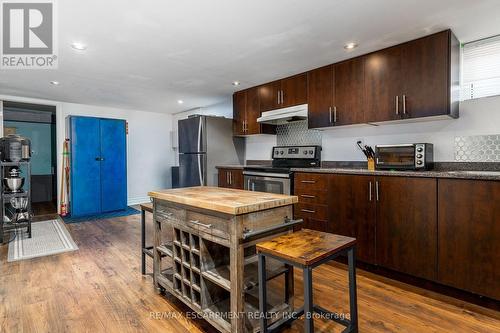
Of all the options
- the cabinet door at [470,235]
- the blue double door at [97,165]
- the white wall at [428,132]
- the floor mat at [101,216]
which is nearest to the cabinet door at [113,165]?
the blue double door at [97,165]

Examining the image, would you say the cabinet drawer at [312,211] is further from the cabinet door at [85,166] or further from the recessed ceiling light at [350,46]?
the cabinet door at [85,166]

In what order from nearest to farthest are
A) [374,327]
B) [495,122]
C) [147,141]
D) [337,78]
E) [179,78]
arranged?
[374,327] < [495,122] < [337,78] < [179,78] < [147,141]

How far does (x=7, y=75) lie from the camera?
3.63m

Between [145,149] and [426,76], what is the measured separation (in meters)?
5.99

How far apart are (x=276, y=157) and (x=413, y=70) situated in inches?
79.8

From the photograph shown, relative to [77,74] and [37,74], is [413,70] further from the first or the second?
[37,74]

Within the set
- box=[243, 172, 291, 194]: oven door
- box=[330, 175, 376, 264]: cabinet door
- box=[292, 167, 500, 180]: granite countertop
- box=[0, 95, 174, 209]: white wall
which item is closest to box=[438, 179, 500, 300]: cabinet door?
box=[292, 167, 500, 180]: granite countertop

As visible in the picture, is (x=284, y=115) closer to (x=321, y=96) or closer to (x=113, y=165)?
(x=321, y=96)

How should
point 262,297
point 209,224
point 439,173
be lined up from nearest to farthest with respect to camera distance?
point 262,297, point 209,224, point 439,173

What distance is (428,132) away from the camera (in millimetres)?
2820

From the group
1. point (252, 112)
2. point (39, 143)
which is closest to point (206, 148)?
point (252, 112)

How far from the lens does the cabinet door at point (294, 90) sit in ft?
11.8

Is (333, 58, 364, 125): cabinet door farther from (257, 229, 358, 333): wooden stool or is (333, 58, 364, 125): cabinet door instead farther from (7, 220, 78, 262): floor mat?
(7, 220, 78, 262): floor mat

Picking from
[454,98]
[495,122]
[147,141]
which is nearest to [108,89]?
[147,141]
